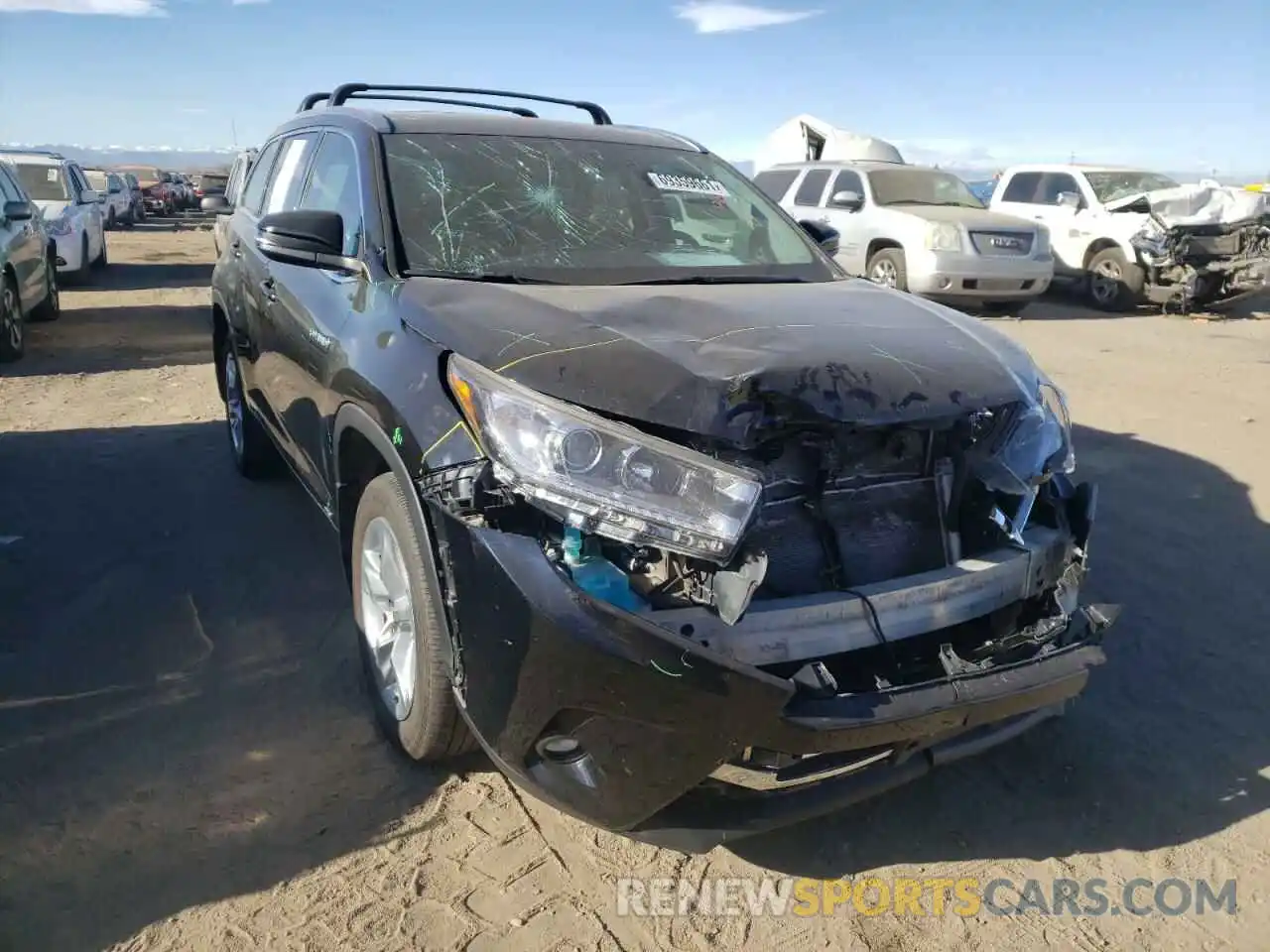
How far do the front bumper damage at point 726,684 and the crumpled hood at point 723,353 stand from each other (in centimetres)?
39

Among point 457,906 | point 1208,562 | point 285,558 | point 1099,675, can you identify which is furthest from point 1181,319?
point 457,906

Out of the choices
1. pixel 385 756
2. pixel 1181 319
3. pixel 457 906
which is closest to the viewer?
pixel 457 906

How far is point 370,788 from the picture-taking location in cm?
282

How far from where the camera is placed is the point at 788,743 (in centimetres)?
209

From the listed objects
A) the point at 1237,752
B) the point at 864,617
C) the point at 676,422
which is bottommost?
the point at 1237,752

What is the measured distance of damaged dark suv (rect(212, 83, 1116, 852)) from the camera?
82.8 inches

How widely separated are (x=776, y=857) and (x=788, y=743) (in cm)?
69

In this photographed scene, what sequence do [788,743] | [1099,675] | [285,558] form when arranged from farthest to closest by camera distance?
[285,558] < [1099,675] < [788,743]

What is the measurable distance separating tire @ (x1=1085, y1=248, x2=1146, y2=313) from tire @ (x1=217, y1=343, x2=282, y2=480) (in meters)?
11.7

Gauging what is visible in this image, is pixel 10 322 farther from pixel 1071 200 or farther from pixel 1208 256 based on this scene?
pixel 1208 256

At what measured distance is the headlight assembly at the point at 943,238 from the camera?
11.5 metres

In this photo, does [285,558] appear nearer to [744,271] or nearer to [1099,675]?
[744,271]

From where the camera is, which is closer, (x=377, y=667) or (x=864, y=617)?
(x=864, y=617)

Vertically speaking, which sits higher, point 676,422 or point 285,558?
point 676,422
